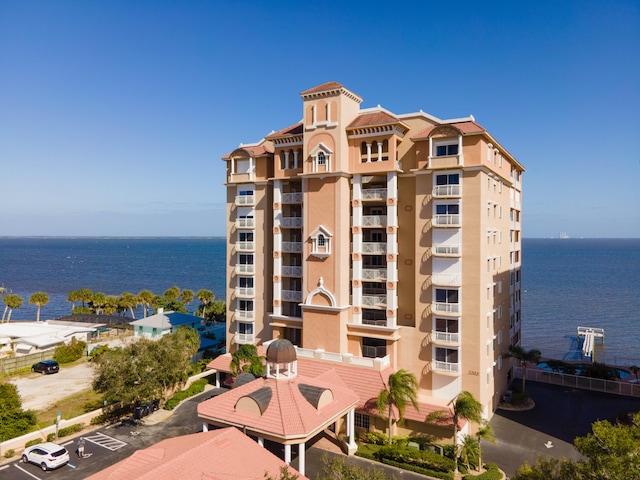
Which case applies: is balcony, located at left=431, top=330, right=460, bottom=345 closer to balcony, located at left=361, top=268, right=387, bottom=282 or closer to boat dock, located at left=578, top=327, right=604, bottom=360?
balcony, located at left=361, top=268, right=387, bottom=282

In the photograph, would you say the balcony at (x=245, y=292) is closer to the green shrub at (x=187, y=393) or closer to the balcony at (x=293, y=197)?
the green shrub at (x=187, y=393)

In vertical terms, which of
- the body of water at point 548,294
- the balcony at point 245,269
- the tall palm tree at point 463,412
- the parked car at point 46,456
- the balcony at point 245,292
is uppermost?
the balcony at point 245,269

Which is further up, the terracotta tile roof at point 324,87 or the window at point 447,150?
the terracotta tile roof at point 324,87

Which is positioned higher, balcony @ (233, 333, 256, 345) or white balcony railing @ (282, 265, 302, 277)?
white balcony railing @ (282, 265, 302, 277)

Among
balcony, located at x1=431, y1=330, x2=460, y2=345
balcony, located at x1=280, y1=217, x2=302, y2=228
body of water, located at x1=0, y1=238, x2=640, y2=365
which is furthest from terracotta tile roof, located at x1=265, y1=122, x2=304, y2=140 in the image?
body of water, located at x1=0, y1=238, x2=640, y2=365

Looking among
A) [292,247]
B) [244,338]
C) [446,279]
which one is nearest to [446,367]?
[446,279]

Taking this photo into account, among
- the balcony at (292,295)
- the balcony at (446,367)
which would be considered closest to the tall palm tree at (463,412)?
the balcony at (446,367)
